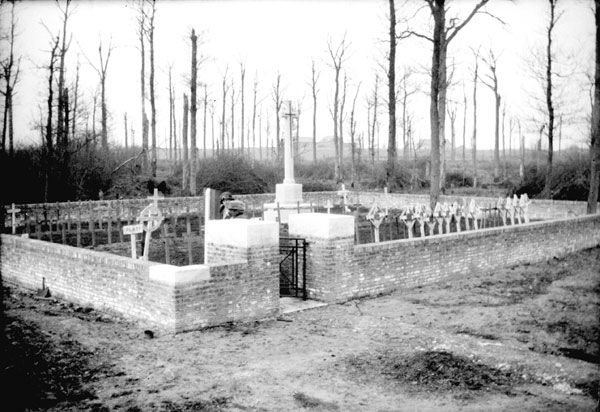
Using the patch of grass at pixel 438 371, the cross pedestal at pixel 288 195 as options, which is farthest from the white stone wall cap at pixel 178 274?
the cross pedestal at pixel 288 195

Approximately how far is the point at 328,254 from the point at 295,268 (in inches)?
30.9

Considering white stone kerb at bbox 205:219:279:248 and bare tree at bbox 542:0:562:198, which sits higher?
bare tree at bbox 542:0:562:198

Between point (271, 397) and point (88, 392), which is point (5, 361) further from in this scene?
point (271, 397)

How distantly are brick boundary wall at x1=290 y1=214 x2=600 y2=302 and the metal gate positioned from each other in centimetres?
12

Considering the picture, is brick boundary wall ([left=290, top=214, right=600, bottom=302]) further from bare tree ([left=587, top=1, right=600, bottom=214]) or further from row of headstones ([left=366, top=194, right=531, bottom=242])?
bare tree ([left=587, top=1, right=600, bottom=214])

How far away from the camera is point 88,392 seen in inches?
218

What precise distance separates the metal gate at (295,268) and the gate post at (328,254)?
105 mm

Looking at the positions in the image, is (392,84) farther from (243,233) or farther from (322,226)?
(243,233)

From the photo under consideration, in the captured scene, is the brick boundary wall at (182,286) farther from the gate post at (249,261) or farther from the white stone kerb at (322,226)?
the white stone kerb at (322,226)

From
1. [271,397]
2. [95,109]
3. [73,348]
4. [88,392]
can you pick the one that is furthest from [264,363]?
[95,109]

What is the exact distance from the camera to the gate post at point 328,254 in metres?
9.43

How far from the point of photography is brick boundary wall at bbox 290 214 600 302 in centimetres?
950

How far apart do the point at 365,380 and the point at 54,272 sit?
691cm

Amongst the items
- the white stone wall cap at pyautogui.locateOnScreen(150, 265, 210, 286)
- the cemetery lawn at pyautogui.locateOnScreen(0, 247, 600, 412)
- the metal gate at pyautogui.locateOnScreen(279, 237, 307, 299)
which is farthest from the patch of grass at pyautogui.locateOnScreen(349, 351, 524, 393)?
the metal gate at pyautogui.locateOnScreen(279, 237, 307, 299)
